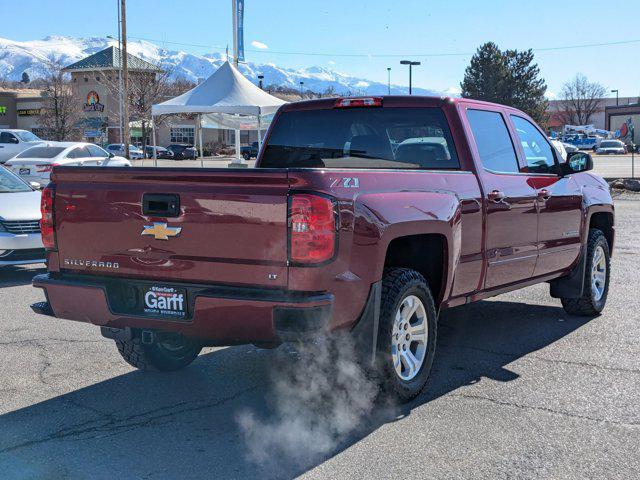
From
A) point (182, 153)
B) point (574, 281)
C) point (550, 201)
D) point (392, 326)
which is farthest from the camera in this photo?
point (182, 153)

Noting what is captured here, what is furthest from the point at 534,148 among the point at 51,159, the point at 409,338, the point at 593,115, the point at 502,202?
the point at 593,115

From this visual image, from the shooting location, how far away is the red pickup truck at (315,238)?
3916mm

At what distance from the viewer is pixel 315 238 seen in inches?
152

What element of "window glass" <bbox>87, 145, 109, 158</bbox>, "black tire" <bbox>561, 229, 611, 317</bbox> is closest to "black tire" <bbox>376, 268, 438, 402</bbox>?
"black tire" <bbox>561, 229, 611, 317</bbox>

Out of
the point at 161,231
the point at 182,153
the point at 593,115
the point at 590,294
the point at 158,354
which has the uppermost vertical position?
the point at 593,115

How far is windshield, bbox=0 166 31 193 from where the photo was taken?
1034 centimetres

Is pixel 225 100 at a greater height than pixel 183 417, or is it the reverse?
pixel 225 100

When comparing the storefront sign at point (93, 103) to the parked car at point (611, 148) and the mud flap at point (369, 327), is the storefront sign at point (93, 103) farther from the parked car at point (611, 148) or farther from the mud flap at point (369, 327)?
the mud flap at point (369, 327)

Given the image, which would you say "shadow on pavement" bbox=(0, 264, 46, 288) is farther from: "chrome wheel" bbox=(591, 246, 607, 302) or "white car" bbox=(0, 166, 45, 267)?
"chrome wheel" bbox=(591, 246, 607, 302)

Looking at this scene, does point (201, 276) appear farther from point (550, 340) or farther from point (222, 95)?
point (222, 95)

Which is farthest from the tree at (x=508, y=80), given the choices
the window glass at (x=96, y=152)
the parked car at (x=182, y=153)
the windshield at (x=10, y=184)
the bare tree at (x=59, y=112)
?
the windshield at (x=10, y=184)

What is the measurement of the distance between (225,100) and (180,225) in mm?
16558

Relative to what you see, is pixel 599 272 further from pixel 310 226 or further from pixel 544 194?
pixel 310 226

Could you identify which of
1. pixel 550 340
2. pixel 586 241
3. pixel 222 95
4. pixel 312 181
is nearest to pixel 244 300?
pixel 312 181
